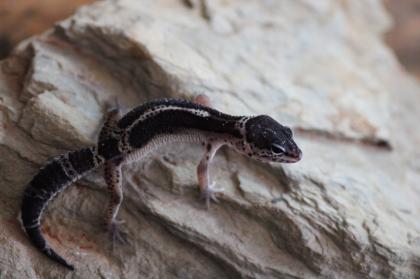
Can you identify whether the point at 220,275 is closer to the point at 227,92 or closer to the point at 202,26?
the point at 227,92

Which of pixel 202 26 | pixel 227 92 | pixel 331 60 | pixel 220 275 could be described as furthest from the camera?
pixel 331 60

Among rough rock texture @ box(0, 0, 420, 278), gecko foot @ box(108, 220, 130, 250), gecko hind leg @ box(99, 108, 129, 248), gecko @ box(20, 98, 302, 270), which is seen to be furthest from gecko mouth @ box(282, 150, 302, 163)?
gecko foot @ box(108, 220, 130, 250)

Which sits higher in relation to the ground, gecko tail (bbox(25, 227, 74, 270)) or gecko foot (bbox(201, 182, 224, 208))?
gecko foot (bbox(201, 182, 224, 208))

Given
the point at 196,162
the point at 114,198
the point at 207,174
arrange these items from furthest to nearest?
the point at 196,162
the point at 207,174
the point at 114,198

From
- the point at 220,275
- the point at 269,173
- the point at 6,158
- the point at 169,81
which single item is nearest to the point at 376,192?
the point at 269,173

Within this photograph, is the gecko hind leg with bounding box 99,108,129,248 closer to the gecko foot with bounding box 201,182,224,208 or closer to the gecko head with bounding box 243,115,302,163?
the gecko foot with bounding box 201,182,224,208

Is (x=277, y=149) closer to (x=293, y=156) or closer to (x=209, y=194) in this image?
(x=293, y=156)

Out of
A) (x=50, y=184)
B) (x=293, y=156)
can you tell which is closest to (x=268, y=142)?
(x=293, y=156)

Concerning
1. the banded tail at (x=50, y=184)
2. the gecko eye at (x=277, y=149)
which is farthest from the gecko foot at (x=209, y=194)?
the banded tail at (x=50, y=184)
